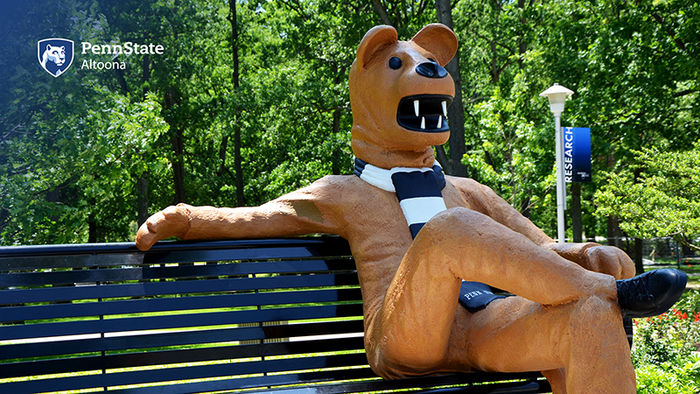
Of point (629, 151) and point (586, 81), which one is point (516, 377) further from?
point (629, 151)

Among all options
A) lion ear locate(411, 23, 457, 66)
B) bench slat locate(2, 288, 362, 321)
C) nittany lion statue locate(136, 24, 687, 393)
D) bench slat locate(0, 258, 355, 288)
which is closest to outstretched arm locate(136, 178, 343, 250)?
nittany lion statue locate(136, 24, 687, 393)

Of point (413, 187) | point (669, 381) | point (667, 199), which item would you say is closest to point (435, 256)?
point (413, 187)

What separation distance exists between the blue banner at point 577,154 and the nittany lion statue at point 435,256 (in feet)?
18.7

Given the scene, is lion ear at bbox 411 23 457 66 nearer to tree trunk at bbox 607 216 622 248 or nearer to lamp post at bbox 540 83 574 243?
lamp post at bbox 540 83 574 243

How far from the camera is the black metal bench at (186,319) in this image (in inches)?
99.2

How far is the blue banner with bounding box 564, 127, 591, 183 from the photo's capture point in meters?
8.45

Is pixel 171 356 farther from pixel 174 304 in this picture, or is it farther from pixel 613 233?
pixel 613 233

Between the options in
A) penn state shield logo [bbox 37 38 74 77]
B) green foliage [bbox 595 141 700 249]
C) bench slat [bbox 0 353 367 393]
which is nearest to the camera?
bench slat [bbox 0 353 367 393]

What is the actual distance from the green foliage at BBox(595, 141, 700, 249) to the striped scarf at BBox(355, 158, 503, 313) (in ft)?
25.5

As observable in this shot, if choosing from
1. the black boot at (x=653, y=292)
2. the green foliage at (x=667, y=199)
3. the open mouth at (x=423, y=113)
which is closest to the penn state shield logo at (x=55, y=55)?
the open mouth at (x=423, y=113)

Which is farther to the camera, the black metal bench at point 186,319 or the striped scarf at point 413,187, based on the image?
the striped scarf at point 413,187

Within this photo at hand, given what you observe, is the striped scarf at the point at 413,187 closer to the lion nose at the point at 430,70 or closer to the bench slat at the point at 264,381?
the lion nose at the point at 430,70

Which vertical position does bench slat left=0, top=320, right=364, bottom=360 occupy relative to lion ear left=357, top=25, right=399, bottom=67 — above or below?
below

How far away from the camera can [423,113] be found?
293 cm
